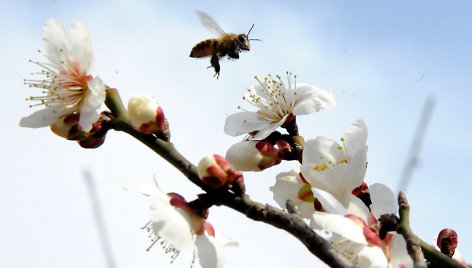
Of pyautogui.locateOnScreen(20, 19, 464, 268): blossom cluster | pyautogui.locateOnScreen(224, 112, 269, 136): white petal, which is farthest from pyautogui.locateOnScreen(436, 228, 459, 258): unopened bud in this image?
pyautogui.locateOnScreen(224, 112, 269, 136): white petal

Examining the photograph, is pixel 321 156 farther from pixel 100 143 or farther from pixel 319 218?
pixel 100 143

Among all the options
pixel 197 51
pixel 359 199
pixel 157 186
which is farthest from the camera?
pixel 197 51

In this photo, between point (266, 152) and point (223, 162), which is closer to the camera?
point (223, 162)

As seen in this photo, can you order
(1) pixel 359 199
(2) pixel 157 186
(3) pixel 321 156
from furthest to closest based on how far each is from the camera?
1. (3) pixel 321 156
2. (1) pixel 359 199
3. (2) pixel 157 186

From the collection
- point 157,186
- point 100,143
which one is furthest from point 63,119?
point 157,186

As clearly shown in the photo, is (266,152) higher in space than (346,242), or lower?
A: higher

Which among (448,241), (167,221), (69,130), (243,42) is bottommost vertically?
(448,241)

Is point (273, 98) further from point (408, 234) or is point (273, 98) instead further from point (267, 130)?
point (408, 234)

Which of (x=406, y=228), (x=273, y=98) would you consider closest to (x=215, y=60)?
(x=273, y=98)
